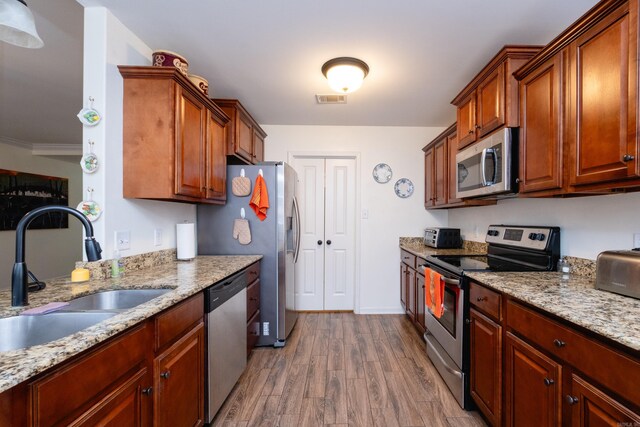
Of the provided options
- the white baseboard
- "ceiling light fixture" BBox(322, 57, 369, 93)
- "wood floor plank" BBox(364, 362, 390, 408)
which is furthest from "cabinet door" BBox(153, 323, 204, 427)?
the white baseboard

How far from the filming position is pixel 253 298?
2.50 m

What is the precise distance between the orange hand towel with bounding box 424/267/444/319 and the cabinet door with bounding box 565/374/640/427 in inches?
40.7

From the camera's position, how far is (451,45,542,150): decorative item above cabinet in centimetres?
179

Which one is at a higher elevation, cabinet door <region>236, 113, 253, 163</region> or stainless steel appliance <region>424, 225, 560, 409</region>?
cabinet door <region>236, 113, 253, 163</region>

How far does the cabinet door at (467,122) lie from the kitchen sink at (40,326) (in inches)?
99.3

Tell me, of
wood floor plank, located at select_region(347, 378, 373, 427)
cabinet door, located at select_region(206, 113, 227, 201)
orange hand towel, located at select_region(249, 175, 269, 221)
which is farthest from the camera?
orange hand towel, located at select_region(249, 175, 269, 221)

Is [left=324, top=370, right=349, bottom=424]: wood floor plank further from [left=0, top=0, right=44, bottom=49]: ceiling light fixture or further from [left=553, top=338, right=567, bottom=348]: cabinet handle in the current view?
[left=0, top=0, right=44, bottom=49]: ceiling light fixture

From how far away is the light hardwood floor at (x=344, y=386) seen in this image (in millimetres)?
1783

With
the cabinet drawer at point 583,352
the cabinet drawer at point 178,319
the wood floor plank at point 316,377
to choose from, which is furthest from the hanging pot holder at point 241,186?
the cabinet drawer at point 583,352

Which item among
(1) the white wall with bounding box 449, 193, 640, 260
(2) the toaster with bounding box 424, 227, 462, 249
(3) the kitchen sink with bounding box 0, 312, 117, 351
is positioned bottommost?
(3) the kitchen sink with bounding box 0, 312, 117, 351

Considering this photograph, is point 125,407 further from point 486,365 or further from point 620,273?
point 620,273

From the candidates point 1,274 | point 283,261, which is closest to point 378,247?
point 283,261

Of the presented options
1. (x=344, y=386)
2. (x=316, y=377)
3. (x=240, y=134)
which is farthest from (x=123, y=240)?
(x=344, y=386)

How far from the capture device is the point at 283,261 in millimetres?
2762
